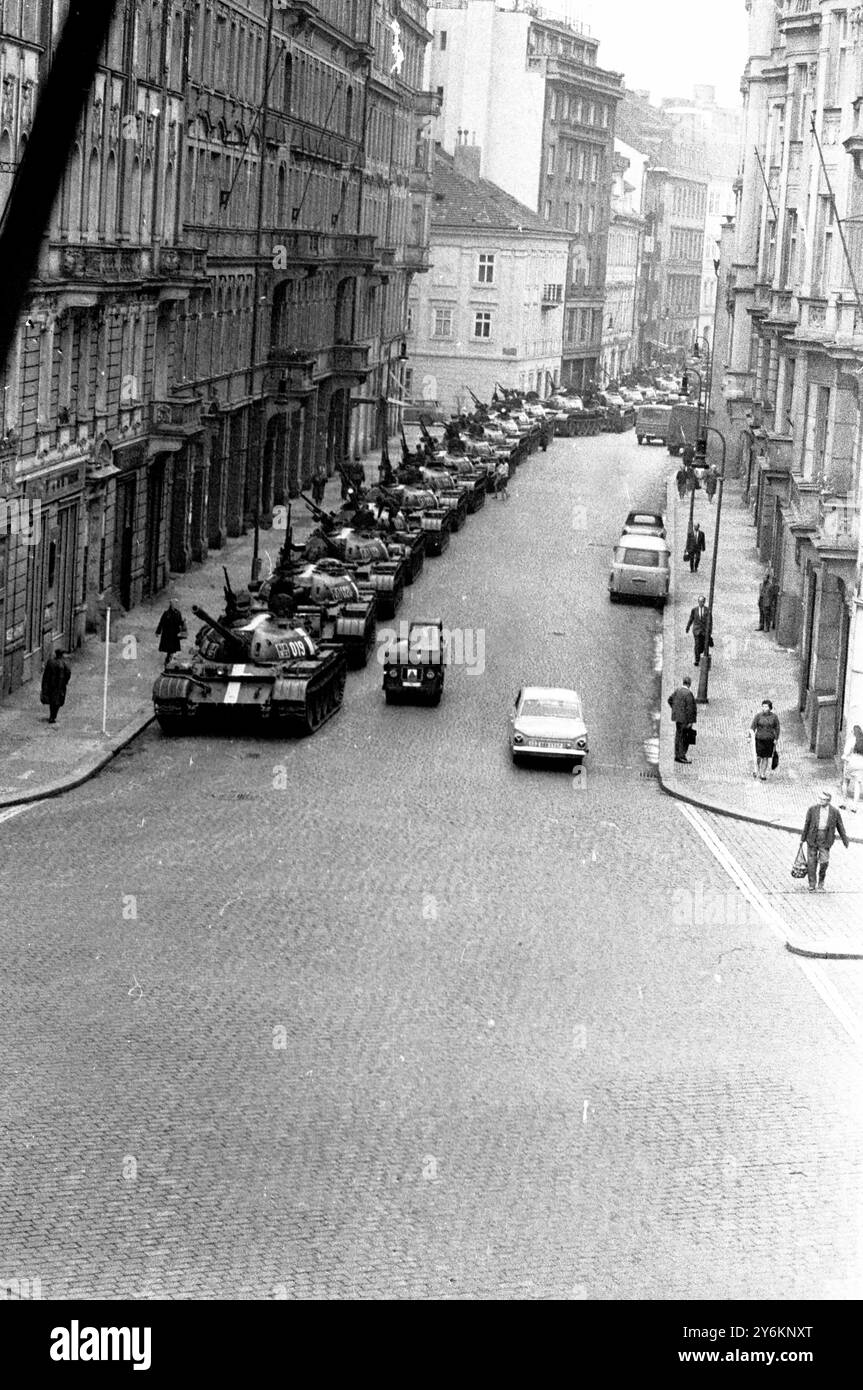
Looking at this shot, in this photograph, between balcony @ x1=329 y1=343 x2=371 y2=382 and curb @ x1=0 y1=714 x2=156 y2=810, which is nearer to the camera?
curb @ x1=0 y1=714 x2=156 y2=810

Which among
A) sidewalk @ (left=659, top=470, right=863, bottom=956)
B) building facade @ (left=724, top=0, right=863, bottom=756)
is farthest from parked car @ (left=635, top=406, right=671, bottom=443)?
sidewalk @ (left=659, top=470, right=863, bottom=956)

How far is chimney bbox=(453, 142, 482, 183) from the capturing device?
13400cm

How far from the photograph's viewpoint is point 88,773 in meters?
33.3

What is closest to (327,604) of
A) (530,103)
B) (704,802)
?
(704,802)

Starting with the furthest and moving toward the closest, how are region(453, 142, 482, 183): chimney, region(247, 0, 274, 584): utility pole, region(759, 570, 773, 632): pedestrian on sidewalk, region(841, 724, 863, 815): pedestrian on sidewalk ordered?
1. region(453, 142, 482, 183): chimney
2. region(247, 0, 274, 584): utility pole
3. region(759, 570, 773, 632): pedestrian on sidewalk
4. region(841, 724, 863, 815): pedestrian on sidewalk

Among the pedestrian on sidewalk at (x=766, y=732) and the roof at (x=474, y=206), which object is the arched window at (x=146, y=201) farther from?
the roof at (x=474, y=206)

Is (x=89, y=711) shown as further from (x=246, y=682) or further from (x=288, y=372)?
(x=288, y=372)

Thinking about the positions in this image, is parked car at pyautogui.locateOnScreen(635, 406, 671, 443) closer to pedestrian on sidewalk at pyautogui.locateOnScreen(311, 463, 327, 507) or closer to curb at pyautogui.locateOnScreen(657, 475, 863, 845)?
pedestrian on sidewalk at pyautogui.locateOnScreen(311, 463, 327, 507)

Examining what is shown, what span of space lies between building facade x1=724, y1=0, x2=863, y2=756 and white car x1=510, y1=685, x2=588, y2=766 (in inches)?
164

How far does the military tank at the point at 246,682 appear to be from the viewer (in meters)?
36.8

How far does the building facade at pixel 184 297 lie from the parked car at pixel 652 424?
23047 mm

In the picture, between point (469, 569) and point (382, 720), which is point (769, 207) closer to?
point (469, 569)

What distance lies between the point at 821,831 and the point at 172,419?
93.9ft

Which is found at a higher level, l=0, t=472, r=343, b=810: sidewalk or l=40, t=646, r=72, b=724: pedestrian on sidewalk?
l=40, t=646, r=72, b=724: pedestrian on sidewalk
